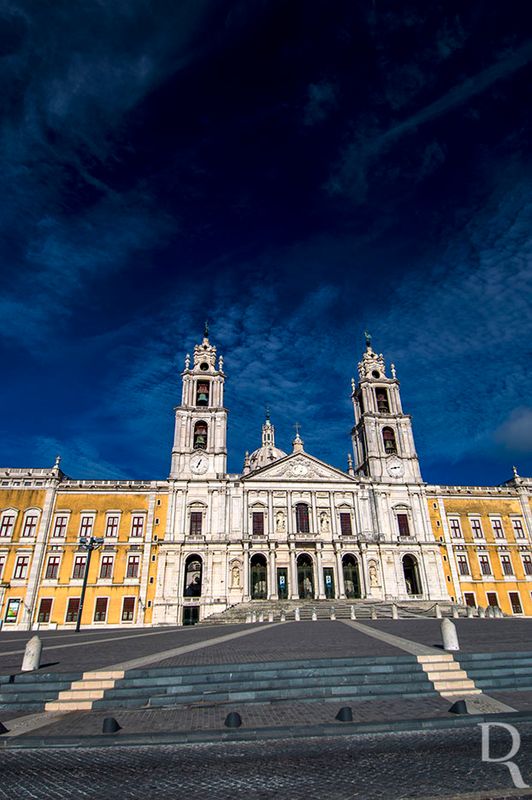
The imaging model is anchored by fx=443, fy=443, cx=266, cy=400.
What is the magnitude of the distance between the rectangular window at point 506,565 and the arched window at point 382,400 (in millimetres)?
17987

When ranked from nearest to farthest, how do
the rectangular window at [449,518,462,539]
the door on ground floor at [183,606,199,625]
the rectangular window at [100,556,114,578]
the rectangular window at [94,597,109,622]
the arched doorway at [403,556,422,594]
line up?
the rectangular window at [94,597,109,622] → the door on ground floor at [183,606,199,625] → the rectangular window at [100,556,114,578] → the arched doorway at [403,556,422,594] → the rectangular window at [449,518,462,539]

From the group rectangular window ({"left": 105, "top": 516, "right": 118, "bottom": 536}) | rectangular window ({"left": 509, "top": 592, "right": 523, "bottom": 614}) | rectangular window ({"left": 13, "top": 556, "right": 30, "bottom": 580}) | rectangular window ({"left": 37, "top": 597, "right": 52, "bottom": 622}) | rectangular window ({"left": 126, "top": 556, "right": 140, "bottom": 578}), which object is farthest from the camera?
rectangular window ({"left": 509, "top": 592, "right": 523, "bottom": 614})

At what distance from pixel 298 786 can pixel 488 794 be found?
84.6 inches

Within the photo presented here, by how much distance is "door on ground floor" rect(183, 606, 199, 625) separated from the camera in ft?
121

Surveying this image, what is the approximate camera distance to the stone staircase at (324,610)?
30.8 meters

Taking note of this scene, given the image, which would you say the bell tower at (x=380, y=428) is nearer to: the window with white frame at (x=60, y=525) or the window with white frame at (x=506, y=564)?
the window with white frame at (x=506, y=564)

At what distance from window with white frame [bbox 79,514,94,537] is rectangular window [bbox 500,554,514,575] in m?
38.1

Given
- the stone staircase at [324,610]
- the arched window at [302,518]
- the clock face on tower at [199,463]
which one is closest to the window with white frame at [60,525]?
the clock face on tower at [199,463]

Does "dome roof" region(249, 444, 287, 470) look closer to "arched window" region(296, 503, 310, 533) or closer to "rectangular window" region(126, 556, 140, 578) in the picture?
"arched window" region(296, 503, 310, 533)

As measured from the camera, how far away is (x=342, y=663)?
10266mm

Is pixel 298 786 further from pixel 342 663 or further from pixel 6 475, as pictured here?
pixel 6 475

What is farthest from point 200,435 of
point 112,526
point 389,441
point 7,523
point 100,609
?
point 389,441

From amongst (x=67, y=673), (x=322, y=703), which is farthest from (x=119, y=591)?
(x=322, y=703)

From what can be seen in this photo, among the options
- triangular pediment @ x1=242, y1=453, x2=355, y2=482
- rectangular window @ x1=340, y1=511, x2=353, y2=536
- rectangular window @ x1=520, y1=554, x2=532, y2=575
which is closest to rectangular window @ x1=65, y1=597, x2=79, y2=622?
triangular pediment @ x1=242, y1=453, x2=355, y2=482
